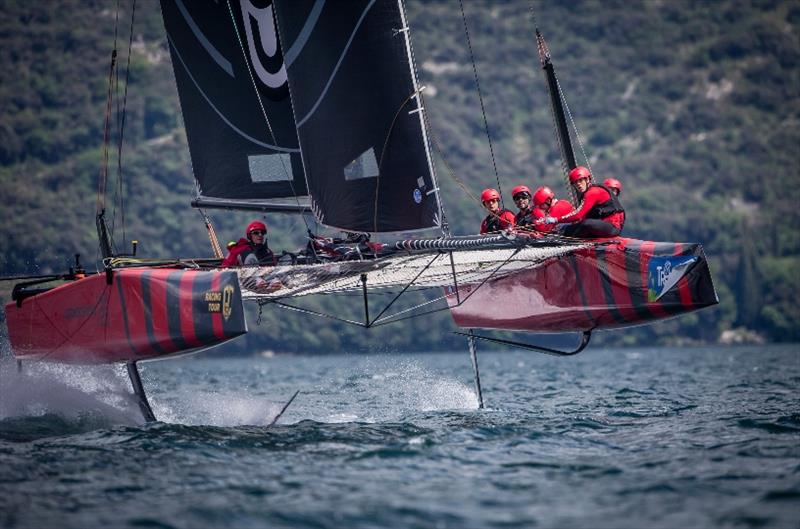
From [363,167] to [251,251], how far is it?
1585mm

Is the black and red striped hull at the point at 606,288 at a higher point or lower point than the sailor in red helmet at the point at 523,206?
lower

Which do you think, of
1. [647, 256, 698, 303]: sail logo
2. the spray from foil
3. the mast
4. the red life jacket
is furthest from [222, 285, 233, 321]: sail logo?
the mast

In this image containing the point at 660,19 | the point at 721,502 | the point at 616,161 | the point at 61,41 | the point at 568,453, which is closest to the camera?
the point at 721,502

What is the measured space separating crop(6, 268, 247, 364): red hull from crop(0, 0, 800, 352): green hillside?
139ft

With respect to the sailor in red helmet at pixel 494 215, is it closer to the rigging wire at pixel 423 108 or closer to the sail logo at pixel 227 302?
the rigging wire at pixel 423 108

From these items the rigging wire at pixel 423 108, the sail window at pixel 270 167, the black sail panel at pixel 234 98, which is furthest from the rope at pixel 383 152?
the sail window at pixel 270 167

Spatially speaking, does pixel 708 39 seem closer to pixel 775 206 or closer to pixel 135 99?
pixel 775 206

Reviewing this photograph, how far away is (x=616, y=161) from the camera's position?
363 ft

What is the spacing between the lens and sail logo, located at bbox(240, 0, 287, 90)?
44.5ft

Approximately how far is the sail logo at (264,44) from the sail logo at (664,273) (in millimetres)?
4794

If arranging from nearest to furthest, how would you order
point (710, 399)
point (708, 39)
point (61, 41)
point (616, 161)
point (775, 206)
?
1. point (710, 399)
2. point (775, 206)
3. point (616, 161)
4. point (61, 41)
5. point (708, 39)

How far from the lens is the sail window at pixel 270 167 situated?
13914 mm

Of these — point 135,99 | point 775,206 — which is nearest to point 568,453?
point 775,206

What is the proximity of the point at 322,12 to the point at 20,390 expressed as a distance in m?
5.03
